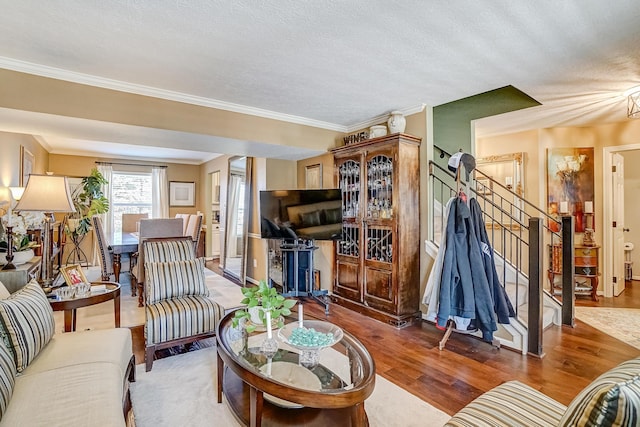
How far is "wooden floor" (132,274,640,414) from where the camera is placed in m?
2.30

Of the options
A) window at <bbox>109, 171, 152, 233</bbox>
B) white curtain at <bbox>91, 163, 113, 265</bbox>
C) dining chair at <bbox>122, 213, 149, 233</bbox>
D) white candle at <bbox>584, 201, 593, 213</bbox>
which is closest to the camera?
white candle at <bbox>584, 201, 593, 213</bbox>

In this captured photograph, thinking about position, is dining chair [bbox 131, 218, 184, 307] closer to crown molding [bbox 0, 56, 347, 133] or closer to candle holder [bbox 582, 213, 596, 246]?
crown molding [bbox 0, 56, 347, 133]

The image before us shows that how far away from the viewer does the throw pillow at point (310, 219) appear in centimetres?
418

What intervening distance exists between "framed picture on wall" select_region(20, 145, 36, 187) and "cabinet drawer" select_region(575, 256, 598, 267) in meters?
7.71

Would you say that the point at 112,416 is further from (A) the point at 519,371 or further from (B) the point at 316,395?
(A) the point at 519,371

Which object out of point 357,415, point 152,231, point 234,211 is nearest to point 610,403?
point 357,415

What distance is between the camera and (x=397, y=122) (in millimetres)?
3684

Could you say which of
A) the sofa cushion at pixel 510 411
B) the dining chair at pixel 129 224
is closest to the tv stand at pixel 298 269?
the sofa cushion at pixel 510 411

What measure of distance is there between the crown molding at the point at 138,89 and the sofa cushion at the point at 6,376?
229 centimetres

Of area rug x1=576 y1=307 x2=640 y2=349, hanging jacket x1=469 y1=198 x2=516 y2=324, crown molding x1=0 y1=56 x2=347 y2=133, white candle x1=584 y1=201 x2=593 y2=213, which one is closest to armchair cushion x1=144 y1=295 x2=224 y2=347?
crown molding x1=0 y1=56 x2=347 y2=133

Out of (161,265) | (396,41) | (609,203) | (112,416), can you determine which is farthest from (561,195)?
(112,416)

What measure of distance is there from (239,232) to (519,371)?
532cm

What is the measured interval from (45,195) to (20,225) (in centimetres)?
36

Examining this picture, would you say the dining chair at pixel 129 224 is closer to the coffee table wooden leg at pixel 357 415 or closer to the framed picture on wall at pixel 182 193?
the framed picture on wall at pixel 182 193
